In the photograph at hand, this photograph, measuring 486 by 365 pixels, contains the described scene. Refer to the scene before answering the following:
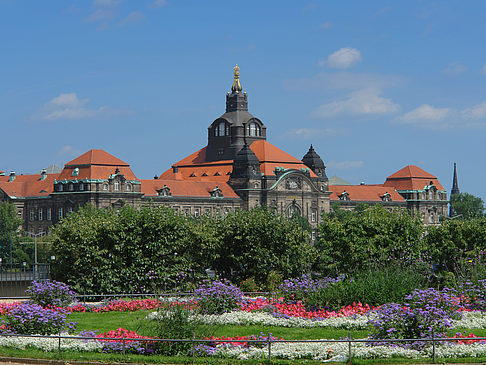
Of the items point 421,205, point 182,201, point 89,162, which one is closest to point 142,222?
point 89,162

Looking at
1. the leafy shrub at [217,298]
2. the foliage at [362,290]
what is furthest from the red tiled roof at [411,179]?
the leafy shrub at [217,298]

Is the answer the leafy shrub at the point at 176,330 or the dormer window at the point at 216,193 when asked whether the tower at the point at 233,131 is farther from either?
the leafy shrub at the point at 176,330

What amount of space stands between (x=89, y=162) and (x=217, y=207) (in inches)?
983

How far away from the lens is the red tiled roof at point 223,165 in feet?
541

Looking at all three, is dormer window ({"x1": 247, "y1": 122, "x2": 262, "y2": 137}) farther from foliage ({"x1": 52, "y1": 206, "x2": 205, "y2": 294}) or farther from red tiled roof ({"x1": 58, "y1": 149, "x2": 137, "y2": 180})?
foliage ({"x1": 52, "y1": 206, "x2": 205, "y2": 294})

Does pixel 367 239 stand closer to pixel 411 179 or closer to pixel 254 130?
pixel 254 130

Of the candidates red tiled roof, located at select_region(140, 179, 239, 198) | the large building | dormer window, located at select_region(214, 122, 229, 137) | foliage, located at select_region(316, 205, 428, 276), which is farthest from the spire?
foliage, located at select_region(316, 205, 428, 276)

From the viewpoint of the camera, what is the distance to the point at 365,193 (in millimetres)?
184375

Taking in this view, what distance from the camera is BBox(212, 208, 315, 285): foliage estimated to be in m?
46.6

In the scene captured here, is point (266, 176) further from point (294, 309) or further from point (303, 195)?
point (294, 309)

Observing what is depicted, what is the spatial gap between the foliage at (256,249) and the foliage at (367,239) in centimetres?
267

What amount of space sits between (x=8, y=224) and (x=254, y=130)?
175 ft

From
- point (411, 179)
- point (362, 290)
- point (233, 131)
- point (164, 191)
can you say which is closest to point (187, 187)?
point (164, 191)

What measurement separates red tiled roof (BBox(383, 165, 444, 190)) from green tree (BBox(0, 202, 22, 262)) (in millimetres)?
81062
